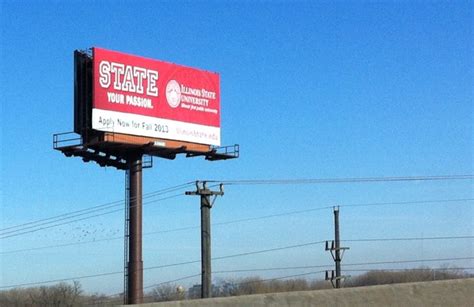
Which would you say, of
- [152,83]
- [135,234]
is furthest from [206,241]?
[152,83]

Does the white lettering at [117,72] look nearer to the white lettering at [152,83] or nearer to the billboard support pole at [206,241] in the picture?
the white lettering at [152,83]

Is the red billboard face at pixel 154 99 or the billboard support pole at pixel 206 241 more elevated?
the red billboard face at pixel 154 99

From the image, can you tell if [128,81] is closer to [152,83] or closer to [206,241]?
[152,83]

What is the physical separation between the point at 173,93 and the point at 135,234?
1001cm

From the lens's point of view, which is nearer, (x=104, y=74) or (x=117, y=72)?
(x=104, y=74)

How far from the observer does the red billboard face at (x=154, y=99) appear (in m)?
51.2

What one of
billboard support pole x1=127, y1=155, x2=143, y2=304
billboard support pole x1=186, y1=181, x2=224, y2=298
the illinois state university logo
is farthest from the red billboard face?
billboard support pole x1=186, y1=181, x2=224, y2=298

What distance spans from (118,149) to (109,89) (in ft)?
13.7

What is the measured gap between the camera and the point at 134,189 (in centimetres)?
5328

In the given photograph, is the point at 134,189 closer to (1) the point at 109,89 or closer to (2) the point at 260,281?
(1) the point at 109,89

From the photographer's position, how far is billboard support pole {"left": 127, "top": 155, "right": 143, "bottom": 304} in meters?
51.3

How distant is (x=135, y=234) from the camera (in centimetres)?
5228

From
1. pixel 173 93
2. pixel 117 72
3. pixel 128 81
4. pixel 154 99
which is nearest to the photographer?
pixel 117 72

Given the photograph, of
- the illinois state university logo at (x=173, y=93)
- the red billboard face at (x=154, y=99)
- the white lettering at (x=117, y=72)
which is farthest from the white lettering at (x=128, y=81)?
the illinois state university logo at (x=173, y=93)
